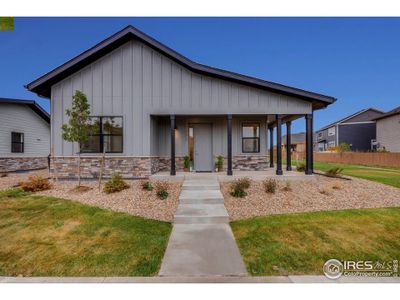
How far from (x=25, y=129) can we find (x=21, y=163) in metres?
2.55

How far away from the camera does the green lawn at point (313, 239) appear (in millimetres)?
3703

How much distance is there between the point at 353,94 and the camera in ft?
42.5

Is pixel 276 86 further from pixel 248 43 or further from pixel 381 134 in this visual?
pixel 381 134

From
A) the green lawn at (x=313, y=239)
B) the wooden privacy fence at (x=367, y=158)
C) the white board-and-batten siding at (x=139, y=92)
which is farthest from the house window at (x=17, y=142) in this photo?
the wooden privacy fence at (x=367, y=158)

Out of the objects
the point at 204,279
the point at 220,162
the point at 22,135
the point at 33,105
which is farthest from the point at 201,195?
the point at 33,105

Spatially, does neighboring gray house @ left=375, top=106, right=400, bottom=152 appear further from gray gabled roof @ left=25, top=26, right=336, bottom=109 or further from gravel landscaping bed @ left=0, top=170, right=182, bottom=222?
gravel landscaping bed @ left=0, top=170, right=182, bottom=222

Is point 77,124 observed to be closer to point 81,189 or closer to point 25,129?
point 81,189

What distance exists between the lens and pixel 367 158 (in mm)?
22078

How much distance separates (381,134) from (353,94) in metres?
19.1

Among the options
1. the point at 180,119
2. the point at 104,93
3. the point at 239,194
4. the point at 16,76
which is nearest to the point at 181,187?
the point at 239,194

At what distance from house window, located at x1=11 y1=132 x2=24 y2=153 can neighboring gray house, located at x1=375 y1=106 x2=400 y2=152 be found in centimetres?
3506

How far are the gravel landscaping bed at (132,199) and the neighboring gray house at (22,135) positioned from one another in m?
9.54

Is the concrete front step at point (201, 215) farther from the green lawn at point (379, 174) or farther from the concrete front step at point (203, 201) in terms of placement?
the green lawn at point (379, 174)

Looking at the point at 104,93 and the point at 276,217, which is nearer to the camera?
the point at 276,217
